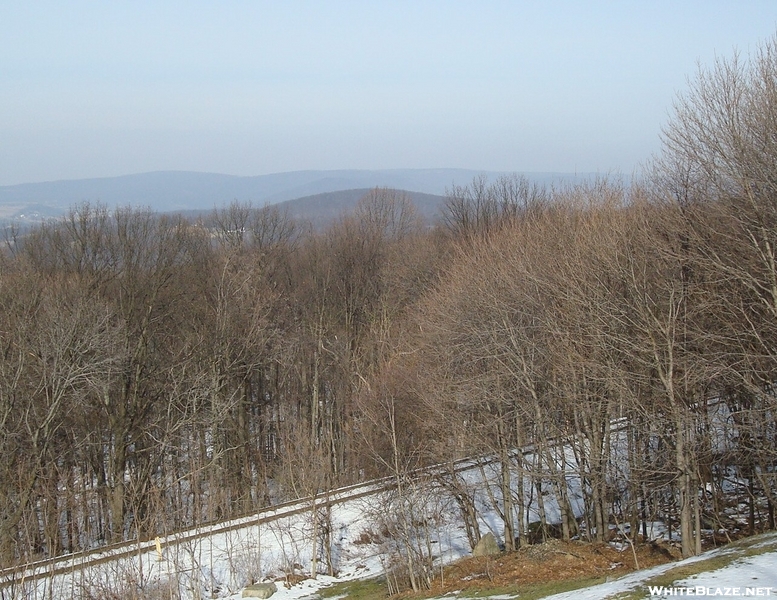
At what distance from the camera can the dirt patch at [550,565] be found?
14.6m

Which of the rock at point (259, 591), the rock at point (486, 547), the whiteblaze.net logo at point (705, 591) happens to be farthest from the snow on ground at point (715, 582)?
the rock at point (259, 591)

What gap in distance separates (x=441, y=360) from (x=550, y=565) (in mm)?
6881

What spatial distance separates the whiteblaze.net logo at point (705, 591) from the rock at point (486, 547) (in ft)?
25.1

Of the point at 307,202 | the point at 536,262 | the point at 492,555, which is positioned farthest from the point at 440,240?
the point at 307,202

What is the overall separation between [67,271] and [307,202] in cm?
11395

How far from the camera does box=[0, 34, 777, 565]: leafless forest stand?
14.5 meters

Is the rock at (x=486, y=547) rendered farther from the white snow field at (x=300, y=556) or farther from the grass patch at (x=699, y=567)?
the grass patch at (x=699, y=567)

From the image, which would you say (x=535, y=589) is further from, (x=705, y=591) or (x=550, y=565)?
(x=705, y=591)

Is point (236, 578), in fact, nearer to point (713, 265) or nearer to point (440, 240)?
point (713, 265)

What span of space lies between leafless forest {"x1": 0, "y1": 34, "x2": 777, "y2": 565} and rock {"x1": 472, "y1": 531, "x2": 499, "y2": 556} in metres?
0.52

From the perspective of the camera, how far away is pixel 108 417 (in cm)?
2417

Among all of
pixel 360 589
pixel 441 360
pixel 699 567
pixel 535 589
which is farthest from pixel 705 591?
pixel 441 360

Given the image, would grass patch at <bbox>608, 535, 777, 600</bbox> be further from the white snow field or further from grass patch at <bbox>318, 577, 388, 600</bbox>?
grass patch at <bbox>318, 577, 388, 600</bbox>

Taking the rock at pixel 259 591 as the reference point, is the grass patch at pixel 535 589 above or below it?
above
